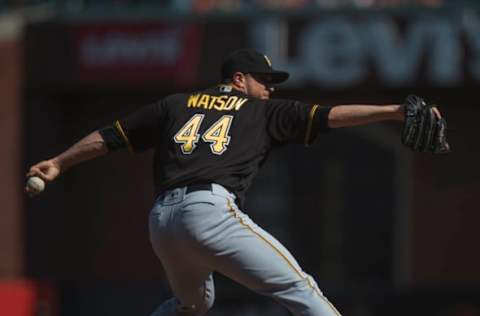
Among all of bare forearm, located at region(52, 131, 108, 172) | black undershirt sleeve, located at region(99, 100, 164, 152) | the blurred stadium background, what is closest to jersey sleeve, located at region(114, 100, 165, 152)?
black undershirt sleeve, located at region(99, 100, 164, 152)

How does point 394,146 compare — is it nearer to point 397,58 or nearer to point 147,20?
point 397,58

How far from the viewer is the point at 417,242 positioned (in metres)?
14.3

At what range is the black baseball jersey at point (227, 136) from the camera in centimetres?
609

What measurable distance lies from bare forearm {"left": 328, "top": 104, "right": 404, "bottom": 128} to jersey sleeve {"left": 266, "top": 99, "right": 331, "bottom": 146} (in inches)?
1.8

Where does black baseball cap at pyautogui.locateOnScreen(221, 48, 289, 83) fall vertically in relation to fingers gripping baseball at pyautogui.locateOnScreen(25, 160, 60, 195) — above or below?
above

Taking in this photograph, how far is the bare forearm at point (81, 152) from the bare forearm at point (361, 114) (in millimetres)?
1224

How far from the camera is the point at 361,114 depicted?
19.4 ft

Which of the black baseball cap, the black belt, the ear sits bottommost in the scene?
the black belt

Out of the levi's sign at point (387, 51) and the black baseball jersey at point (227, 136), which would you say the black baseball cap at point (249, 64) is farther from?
the levi's sign at point (387, 51)

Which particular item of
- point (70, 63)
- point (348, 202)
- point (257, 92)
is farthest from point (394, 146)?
point (257, 92)

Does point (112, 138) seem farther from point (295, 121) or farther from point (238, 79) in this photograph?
point (295, 121)

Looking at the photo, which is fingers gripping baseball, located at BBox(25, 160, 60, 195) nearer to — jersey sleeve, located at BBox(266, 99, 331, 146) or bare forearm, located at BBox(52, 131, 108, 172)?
bare forearm, located at BBox(52, 131, 108, 172)

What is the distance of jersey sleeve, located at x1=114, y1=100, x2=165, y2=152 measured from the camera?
6.39 metres

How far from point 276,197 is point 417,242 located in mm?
1815
